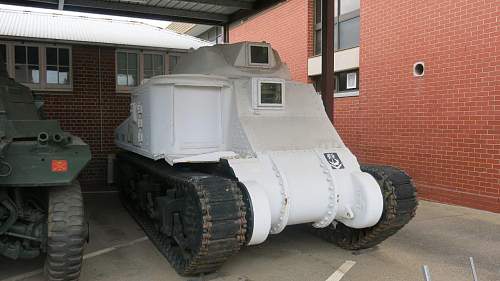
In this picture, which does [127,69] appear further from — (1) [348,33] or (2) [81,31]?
(1) [348,33]

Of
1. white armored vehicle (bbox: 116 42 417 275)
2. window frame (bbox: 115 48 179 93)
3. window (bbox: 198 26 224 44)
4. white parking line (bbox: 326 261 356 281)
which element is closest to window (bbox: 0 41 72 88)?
window frame (bbox: 115 48 179 93)

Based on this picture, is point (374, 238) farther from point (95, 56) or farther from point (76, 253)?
point (95, 56)

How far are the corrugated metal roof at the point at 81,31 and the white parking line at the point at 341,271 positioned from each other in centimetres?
742

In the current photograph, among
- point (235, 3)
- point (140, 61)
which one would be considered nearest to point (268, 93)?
point (235, 3)

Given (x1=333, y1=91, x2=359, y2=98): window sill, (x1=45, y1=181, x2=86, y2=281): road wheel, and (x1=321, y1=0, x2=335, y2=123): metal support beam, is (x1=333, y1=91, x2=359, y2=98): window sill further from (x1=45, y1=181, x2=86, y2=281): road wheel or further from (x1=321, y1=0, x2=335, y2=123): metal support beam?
(x1=45, y1=181, x2=86, y2=281): road wheel

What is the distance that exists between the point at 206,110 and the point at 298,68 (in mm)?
8116

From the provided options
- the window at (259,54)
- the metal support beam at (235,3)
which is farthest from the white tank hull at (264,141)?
the metal support beam at (235,3)

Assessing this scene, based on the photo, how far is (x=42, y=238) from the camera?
4195 millimetres

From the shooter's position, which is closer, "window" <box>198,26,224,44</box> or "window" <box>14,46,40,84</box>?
"window" <box>14,46,40,84</box>

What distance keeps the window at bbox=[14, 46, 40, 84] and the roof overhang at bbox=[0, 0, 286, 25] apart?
954 mm

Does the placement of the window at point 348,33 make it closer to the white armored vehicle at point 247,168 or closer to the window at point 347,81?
the window at point 347,81

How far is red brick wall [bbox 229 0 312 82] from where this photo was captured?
12930 mm

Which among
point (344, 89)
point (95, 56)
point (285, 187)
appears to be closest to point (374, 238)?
point (285, 187)

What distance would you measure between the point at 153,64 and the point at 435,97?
6.35m
